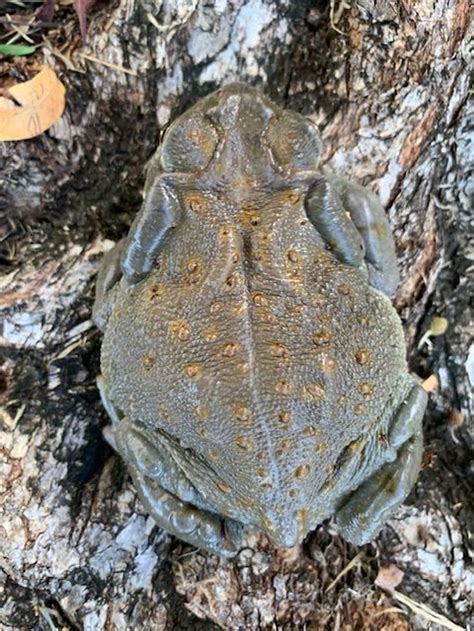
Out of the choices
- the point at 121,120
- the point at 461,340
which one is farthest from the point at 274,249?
the point at 461,340

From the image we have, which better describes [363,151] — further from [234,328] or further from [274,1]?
[234,328]

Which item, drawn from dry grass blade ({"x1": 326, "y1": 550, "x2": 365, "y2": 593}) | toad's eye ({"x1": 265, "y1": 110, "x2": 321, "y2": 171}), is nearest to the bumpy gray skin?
toad's eye ({"x1": 265, "y1": 110, "x2": 321, "y2": 171})

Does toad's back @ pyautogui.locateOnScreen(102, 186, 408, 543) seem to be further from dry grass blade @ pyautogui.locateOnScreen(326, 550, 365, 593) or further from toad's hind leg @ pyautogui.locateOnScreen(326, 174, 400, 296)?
dry grass blade @ pyautogui.locateOnScreen(326, 550, 365, 593)

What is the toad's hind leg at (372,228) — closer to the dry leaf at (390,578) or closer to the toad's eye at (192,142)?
the toad's eye at (192,142)

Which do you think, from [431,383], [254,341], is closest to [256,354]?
[254,341]

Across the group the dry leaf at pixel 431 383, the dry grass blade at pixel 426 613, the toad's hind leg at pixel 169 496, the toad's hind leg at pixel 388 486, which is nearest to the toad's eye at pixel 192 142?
the toad's hind leg at pixel 169 496

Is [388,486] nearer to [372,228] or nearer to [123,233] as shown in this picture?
[372,228]

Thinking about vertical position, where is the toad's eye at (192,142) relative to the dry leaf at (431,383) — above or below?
above
